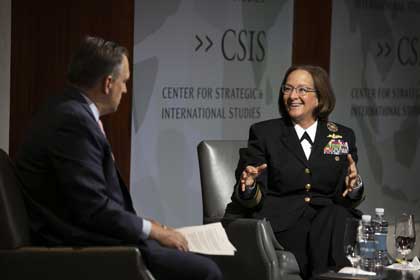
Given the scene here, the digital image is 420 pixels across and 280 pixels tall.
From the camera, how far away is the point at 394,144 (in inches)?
352

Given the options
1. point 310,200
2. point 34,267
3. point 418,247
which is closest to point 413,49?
point 418,247

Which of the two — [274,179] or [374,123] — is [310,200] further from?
[374,123]

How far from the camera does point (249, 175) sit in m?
5.13

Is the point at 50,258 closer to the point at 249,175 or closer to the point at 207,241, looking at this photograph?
the point at 207,241

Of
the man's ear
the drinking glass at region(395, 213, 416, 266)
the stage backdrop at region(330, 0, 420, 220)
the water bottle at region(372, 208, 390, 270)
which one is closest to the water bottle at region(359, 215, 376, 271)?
the water bottle at region(372, 208, 390, 270)

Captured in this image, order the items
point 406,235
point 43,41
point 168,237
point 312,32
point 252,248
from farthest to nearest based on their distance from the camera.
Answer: point 312,32, point 43,41, point 252,248, point 406,235, point 168,237

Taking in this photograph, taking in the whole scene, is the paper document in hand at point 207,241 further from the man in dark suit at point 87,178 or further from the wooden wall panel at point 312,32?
the wooden wall panel at point 312,32

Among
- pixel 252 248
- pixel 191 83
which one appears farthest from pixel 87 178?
pixel 191 83

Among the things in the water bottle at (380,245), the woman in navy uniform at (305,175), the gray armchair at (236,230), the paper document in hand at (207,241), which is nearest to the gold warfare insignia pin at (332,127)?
the woman in navy uniform at (305,175)

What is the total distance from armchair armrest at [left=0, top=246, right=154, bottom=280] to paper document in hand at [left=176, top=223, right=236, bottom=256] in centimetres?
32

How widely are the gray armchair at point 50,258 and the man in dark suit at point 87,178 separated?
9 centimetres

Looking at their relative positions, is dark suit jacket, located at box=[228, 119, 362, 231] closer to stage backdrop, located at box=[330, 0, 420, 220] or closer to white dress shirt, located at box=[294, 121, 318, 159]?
white dress shirt, located at box=[294, 121, 318, 159]

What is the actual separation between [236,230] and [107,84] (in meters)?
1.31

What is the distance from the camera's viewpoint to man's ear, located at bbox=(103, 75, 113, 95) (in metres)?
3.95
